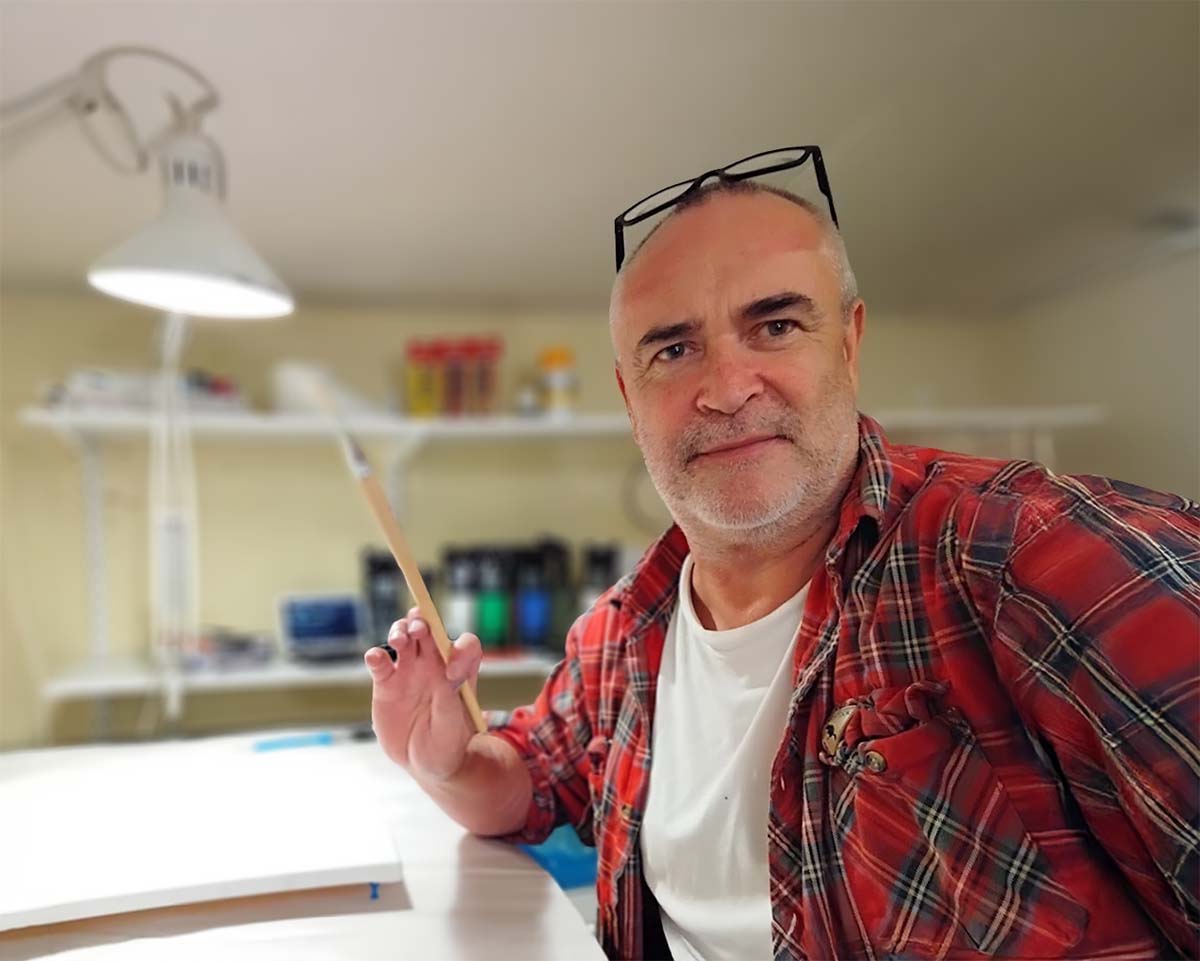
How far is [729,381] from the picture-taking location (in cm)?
50

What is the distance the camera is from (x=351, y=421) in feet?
5.07

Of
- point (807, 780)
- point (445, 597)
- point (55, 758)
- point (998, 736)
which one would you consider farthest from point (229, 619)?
point (998, 736)

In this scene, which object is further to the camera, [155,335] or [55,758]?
[155,335]

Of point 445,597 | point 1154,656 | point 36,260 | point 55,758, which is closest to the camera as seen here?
point 1154,656

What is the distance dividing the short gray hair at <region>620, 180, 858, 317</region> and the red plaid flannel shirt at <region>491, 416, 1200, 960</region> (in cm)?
12

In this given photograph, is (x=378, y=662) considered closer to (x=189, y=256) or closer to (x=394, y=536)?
(x=394, y=536)

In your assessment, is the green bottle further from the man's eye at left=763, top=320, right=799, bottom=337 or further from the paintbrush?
the man's eye at left=763, top=320, right=799, bottom=337

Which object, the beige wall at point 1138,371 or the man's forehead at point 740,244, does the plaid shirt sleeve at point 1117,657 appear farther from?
the man's forehead at point 740,244

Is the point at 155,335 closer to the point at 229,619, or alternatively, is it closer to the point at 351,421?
the point at 351,421

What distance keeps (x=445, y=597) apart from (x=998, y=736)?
1.34m

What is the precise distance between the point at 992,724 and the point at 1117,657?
0.27 feet

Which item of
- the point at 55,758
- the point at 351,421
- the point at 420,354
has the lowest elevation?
the point at 55,758

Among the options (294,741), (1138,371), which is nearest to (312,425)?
(294,741)

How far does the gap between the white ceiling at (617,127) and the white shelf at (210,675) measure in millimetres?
665
